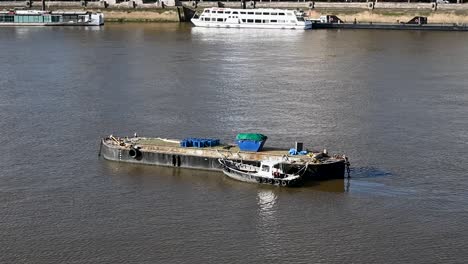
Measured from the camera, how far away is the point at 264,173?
25234 millimetres

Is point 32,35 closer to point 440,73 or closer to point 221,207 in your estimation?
point 440,73

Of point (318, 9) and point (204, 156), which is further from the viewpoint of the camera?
point (318, 9)

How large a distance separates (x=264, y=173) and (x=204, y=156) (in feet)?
7.79

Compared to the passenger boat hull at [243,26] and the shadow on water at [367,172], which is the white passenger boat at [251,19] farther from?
the shadow on water at [367,172]

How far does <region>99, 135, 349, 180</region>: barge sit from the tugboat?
0.82 ft

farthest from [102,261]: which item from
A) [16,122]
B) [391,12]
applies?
[391,12]

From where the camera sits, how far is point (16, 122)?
33.5 meters

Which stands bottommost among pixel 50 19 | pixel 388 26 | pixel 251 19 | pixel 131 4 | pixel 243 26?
pixel 243 26

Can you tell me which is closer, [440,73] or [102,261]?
[102,261]

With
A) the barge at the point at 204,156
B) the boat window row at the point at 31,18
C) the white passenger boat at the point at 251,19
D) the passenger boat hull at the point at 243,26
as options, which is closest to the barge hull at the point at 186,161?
the barge at the point at 204,156

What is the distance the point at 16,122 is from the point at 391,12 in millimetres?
54159

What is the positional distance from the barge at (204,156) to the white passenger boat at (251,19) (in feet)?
163

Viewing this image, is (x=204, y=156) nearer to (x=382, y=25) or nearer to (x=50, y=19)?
(x=382, y=25)

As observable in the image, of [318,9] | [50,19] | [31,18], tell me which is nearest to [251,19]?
[318,9]
